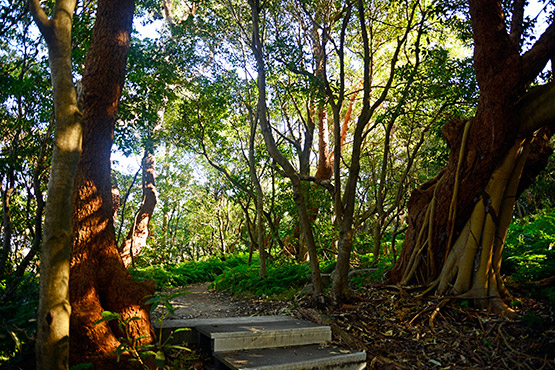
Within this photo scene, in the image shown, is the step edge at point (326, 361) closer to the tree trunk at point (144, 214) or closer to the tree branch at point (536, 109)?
the tree branch at point (536, 109)

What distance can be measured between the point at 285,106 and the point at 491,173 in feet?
25.0

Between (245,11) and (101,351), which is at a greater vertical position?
(245,11)

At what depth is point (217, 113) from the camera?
10.2m

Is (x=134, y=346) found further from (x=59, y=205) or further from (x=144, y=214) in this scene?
(x=144, y=214)

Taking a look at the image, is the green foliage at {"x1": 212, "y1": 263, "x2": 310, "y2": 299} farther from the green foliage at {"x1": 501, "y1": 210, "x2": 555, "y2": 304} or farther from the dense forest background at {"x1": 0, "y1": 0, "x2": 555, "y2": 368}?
the green foliage at {"x1": 501, "y1": 210, "x2": 555, "y2": 304}

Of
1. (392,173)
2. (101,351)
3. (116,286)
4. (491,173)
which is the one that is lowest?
(101,351)

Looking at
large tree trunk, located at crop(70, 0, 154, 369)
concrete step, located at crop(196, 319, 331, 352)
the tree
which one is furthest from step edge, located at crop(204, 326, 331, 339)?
the tree

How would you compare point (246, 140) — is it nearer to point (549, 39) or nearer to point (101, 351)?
point (549, 39)

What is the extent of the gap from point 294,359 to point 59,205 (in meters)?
2.62

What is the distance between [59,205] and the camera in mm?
2131

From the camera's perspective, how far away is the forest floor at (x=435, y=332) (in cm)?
386

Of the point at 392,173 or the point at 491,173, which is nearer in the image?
the point at 491,173

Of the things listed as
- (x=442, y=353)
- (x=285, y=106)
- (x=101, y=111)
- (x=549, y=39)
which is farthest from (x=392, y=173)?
(x=101, y=111)

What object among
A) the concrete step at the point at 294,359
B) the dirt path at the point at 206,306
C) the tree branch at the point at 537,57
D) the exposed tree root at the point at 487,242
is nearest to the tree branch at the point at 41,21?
the concrete step at the point at 294,359
